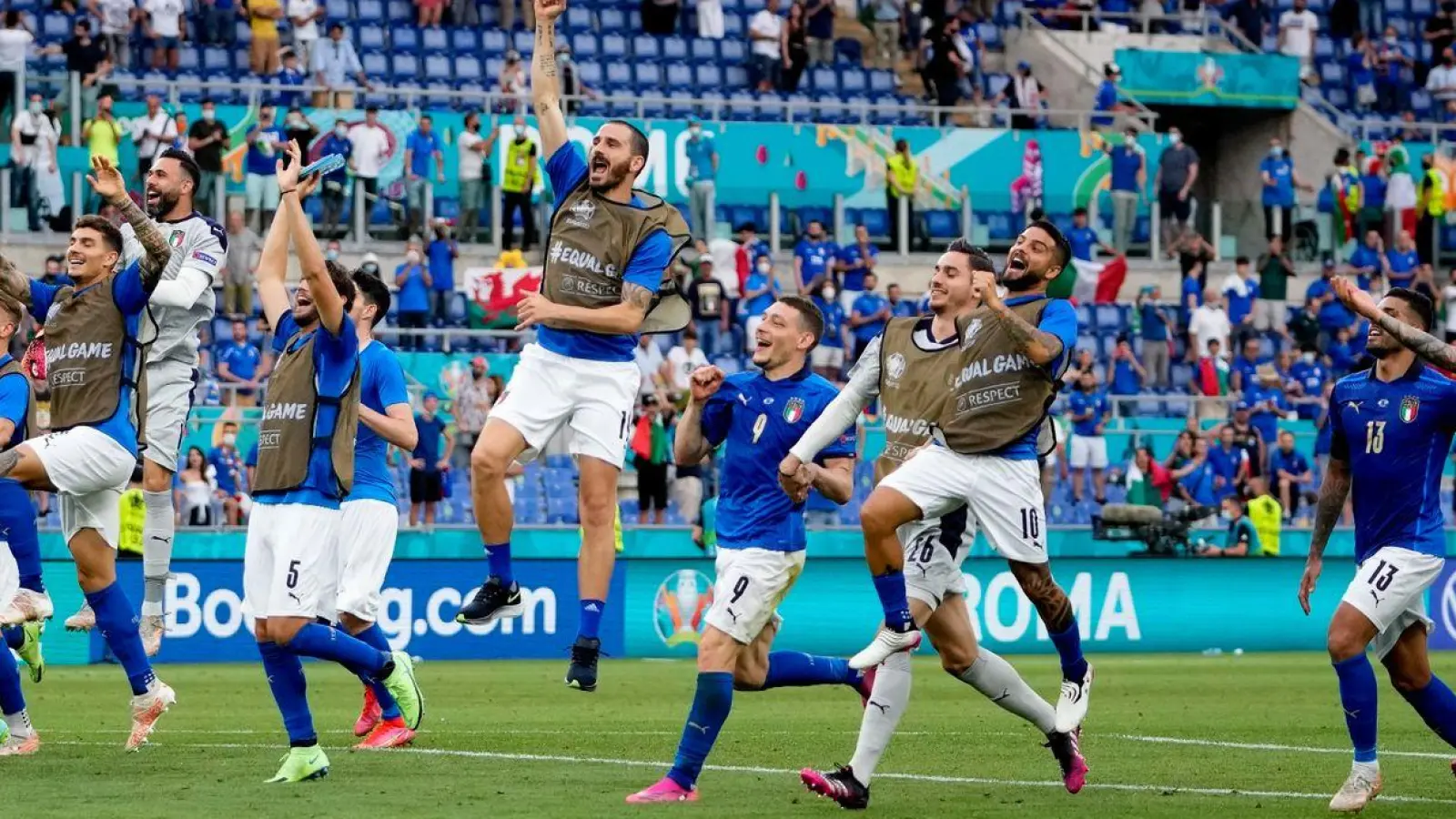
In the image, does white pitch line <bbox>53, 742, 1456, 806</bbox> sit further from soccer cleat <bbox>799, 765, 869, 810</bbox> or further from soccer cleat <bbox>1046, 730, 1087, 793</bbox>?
soccer cleat <bbox>799, 765, 869, 810</bbox>

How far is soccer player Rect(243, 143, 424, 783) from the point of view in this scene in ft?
39.0

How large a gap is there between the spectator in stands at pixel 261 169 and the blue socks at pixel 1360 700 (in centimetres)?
2117

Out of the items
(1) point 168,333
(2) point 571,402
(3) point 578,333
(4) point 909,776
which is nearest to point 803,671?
(4) point 909,776

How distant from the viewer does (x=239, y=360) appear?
28016mm

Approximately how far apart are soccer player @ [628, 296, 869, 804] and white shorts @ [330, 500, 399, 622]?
9.27ft

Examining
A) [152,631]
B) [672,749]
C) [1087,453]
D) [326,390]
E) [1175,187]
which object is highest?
[1175,187]

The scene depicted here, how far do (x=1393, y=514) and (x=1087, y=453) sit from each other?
19281 mm

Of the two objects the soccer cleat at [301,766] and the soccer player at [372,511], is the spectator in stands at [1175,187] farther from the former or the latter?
the soccer cleat at [301,766]

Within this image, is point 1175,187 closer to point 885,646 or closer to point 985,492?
point 985,492

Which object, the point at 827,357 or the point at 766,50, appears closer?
the point at 827,357

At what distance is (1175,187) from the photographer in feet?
124

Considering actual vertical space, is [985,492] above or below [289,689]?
above

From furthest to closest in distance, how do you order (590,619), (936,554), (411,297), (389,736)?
(411,297) → (389,736) → (590,619) → (936,554)

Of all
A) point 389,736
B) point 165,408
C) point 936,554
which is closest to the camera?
point 936,554
